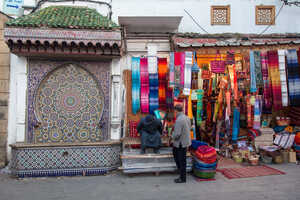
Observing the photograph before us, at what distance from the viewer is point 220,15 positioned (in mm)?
8742

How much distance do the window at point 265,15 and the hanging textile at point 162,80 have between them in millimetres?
5082

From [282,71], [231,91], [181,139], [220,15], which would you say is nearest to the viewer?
[181,139]

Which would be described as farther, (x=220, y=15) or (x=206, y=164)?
(x=220, y=15)

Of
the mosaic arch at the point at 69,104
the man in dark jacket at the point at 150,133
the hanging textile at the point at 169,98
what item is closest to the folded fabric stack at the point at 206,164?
the man in dark jacket at the point at 150,133

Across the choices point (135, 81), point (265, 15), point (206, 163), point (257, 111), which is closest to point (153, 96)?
point (135, 81)

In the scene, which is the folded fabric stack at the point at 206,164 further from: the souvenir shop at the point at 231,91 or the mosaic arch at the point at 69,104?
the mosaic arch at the point at 69,104

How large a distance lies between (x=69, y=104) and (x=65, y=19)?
7.12ft

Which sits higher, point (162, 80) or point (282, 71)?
point (282, 71)

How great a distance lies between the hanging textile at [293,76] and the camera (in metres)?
6.07

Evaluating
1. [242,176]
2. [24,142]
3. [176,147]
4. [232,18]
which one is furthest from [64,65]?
[232,18]

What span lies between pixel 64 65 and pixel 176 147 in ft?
11.6

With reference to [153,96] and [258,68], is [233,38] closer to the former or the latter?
[258,68]

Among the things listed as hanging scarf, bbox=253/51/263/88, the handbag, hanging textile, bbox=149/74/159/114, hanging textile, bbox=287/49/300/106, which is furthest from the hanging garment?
hanging textile, bbox=149/74/159/114

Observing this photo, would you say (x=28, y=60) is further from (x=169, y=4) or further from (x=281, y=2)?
(x=281, y=2)
